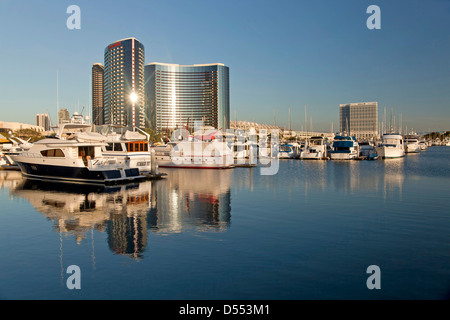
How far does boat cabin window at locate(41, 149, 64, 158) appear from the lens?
3332 centimetres

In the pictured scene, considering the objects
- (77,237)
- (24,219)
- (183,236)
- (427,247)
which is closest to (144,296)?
(183,236)

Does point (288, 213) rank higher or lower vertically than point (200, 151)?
lower

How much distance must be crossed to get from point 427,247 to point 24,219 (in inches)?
808

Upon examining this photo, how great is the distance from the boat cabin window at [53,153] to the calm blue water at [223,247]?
8976mm

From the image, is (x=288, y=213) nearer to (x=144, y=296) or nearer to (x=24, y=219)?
(x=144, y=296)

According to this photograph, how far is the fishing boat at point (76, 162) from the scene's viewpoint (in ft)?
106

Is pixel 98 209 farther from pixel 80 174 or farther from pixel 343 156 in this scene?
pixel 343 156

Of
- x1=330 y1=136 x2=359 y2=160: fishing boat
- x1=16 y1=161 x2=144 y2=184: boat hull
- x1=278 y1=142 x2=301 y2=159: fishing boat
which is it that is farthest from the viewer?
x1=278 y1=142 x2=301 y2=159: fishing boat

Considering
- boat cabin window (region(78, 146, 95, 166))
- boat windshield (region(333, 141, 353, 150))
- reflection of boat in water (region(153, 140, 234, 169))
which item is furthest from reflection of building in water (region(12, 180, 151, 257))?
boat windshield (region(333, 141, 353, 150))

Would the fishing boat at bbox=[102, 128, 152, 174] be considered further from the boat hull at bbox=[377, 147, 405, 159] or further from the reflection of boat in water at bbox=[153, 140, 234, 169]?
the boat hull at bbox=[377, 147, 405, 159]

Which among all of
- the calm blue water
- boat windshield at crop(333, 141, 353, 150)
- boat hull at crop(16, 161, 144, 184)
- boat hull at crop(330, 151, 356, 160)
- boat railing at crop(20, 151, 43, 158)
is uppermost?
boat windshield at crop(333, 141, 353, 150)

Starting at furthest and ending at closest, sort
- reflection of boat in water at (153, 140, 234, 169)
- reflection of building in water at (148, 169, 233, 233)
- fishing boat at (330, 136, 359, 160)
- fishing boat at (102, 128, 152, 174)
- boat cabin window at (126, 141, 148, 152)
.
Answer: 1. fishing boat at (330, 136, 359, 160)
2. reflection of boat in water at (153, 140, 234, 169)
3. boat cabin window at (126, 141, 148, 152)
4. fishing boat at (102, 128, 152, 174)
5. reflection of building in water at (148, 169, 233, 233)
